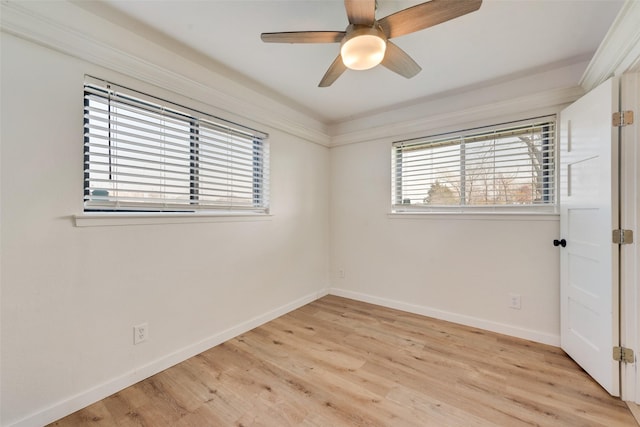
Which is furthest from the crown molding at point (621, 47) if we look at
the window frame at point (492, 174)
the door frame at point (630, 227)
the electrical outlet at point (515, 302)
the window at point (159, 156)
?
the window at point (159, 156)

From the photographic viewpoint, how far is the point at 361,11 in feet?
4.36

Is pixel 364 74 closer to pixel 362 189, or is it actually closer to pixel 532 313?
pixel 362 189

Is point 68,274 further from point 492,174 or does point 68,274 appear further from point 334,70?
point 492,174

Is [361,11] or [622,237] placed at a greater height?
[361,11]

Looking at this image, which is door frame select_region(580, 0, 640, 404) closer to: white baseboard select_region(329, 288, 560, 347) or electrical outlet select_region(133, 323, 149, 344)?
white baseboard select_region(329, 288, 560, 347)

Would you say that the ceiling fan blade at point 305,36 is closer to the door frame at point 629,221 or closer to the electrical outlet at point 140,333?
the door frame at point 629,221

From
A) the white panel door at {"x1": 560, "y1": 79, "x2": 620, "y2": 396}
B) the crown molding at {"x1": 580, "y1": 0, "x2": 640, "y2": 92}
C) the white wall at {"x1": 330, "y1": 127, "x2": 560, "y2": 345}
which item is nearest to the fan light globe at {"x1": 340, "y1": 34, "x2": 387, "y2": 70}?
the crown molding at {"x1": 580, "y1": 0, "x2": 640, "y2": 92}

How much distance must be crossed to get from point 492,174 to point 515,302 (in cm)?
121

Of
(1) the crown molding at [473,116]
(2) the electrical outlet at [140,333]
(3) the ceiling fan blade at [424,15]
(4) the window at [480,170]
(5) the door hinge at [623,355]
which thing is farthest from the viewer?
(4) the window at [480,170]

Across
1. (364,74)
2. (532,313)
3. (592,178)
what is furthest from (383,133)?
(532,313)

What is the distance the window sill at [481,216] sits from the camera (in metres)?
2.34

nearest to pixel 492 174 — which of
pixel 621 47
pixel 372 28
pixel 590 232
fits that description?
pixel 590 232

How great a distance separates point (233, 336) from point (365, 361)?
1.21 m

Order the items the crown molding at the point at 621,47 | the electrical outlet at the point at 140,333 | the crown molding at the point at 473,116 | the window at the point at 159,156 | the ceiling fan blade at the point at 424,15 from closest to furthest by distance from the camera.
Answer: the ceiling fan blade at the point at 424,15
the crown molding at the point at 621,47
the window at the point at 159,156
the electrical outlet at the point at 140,333
the crown molding at the point at 473,116
